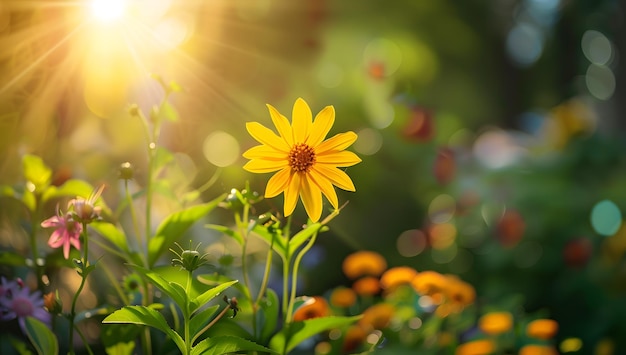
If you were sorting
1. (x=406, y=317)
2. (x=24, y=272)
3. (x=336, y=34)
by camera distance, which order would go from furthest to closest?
1. (x=336, y=34)
2. (x=406, y=317)
3. (x=24, y=272)

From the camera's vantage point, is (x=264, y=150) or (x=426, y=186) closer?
(x=264, y=150)

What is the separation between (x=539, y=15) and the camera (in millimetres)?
4574

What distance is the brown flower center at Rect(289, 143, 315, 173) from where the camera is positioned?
56 centimetres

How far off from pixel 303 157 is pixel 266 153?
3cm

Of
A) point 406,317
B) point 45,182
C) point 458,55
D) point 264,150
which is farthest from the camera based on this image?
point 458,55

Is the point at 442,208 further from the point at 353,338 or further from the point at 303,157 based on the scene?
the point at 303,157

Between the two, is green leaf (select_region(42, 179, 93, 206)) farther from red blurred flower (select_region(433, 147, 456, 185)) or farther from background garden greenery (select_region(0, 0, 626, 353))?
red blurred flower (select_region(433, 147, 456, 185))

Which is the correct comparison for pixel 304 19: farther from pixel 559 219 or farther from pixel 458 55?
pixel 458 55

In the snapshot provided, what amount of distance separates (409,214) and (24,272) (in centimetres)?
143

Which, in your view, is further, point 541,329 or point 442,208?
point 442,208

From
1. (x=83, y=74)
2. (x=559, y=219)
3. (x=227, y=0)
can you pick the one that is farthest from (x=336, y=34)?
(x=83, y=74)

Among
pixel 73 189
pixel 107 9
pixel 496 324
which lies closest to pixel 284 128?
pixel 73 189

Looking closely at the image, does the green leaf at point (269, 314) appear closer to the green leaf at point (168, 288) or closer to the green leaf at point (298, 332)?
the green leaf at point (298, 332)

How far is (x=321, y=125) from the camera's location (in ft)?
1.80
